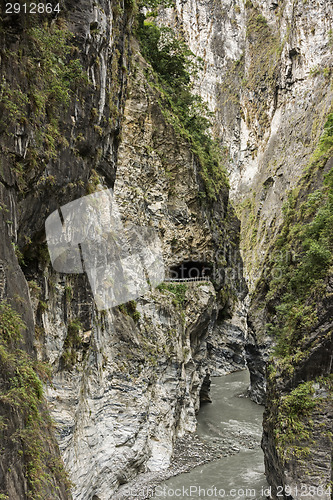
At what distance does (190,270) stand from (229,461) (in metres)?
11.3

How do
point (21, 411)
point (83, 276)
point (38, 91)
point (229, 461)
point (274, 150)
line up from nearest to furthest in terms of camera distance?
point (21, 411), point (38, 91), point (83, 276), point (229, 461), point (274, 150)

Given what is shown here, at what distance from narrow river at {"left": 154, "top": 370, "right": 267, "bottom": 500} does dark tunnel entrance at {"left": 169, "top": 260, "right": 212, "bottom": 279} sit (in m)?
8.54

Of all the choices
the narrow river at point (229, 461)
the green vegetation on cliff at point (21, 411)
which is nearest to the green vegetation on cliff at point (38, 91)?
the green vegetation on cliff at point (21, 411)

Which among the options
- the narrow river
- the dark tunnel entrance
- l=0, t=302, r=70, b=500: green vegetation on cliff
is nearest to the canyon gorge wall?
l=0, t=302, r=70, b=500: green vegetation on cliff

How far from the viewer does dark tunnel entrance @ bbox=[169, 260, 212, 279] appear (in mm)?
22219

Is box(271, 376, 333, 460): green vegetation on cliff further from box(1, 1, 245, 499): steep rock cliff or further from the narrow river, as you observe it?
box(1, 1, 245, 499): steep rock cliff

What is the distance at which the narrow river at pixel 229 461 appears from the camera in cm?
1284

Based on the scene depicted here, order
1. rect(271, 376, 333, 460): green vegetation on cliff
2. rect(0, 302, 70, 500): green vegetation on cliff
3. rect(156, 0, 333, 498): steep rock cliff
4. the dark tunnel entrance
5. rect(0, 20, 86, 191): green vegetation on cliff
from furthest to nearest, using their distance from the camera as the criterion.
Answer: the dark tunnel entrance
rect(156, 0, 333, 498): steep rock cliff
rect(271, 376, 333, 460): green vegetation on cliff
rect(0, 20, 86, 191): green vegetation on cliff
rect(0, 302, 70, 500): green vegetation on cliff

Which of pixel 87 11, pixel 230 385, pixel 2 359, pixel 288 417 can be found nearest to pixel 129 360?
pixel 288 417

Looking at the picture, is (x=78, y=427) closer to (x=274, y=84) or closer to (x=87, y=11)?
(x=87, y=11)

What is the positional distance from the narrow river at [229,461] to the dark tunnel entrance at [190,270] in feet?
28.0

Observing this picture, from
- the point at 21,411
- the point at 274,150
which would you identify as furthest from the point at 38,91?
the point at 274,150

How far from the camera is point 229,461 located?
Result: 15664 mm

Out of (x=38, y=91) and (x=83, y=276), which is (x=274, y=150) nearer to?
(x=83, y=276)
